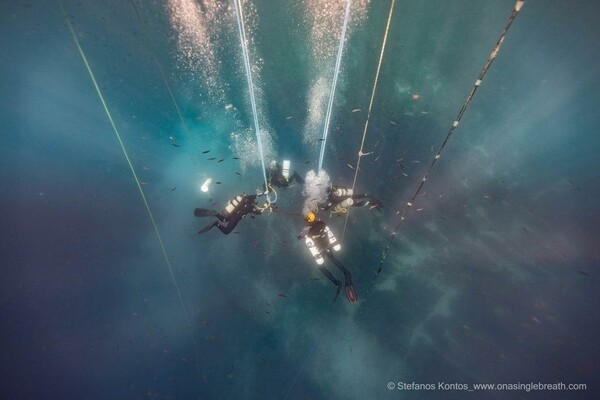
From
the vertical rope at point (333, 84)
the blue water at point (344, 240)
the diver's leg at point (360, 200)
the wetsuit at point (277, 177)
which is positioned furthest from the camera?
the vertical rope at point (333, 84)

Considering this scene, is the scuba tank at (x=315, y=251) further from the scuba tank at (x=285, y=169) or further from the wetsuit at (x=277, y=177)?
the scuba tank at (x=285, y=169)

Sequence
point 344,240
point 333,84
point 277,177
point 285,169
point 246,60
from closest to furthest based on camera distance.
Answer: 1. point 285,169
2. point 277,177
3. point 344,240
4. point 333,84
5. point 246,60

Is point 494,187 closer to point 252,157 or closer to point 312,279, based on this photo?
point 312,279

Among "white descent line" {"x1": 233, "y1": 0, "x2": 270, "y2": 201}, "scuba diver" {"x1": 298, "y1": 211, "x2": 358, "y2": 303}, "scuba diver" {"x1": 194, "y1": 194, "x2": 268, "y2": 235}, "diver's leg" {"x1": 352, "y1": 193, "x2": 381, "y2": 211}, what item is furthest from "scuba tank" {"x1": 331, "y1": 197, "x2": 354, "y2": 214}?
"white descent line" {"x1": 233, "y1": 0, "x2": 270, "y2": 201}

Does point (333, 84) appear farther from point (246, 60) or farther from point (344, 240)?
point (344, 240)

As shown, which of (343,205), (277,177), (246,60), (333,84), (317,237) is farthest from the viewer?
(246,60)

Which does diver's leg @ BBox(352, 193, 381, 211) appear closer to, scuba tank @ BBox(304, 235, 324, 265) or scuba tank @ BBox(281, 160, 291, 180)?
scuba tank @ BBox(304, 235, 324, 265)

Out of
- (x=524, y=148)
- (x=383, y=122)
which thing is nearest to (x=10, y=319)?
(x=383, y=122)

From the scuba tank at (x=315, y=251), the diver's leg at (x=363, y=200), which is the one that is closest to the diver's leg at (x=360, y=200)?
the diver's leg at (x=363, y=200)

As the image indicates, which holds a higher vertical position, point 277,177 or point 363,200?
point 363,200

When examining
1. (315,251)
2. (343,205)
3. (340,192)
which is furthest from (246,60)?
(315,251)
